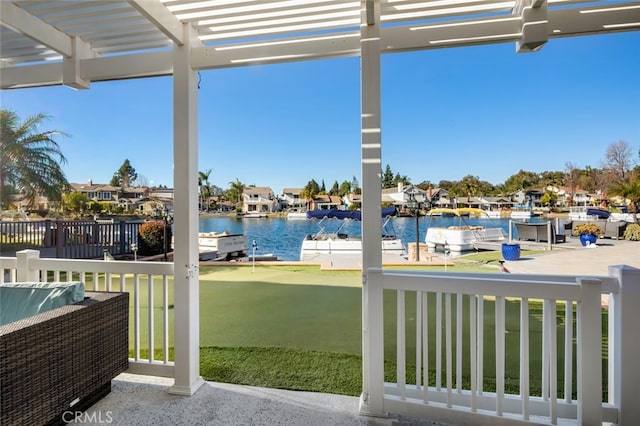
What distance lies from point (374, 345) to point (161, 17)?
2.44 meters

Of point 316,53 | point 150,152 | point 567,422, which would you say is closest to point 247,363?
point 567,422

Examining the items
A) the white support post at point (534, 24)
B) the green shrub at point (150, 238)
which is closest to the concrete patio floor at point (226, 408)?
the white support post at point (534, 24)

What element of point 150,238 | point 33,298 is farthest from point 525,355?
point 150,238

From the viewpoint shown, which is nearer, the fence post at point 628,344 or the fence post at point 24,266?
the fence post at point 628,344

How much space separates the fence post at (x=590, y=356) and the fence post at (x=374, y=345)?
41.3 inches

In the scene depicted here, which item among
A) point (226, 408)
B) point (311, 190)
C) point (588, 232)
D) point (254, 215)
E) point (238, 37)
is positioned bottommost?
point (226, 408)

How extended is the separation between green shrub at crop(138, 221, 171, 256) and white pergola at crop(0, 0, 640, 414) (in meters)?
4.30

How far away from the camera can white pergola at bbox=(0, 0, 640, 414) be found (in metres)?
1.88

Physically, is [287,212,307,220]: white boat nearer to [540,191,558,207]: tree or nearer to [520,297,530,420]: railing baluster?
[540,191,558,207]: tree

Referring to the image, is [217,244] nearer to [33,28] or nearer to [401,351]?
[33,28]

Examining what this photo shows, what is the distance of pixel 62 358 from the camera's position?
171 centimetres

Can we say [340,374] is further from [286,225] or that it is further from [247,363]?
[286,225]

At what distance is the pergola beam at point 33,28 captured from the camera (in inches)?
77.4

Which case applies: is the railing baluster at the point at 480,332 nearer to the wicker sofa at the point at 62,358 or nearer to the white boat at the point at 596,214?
the white boat at the point at 596,214
